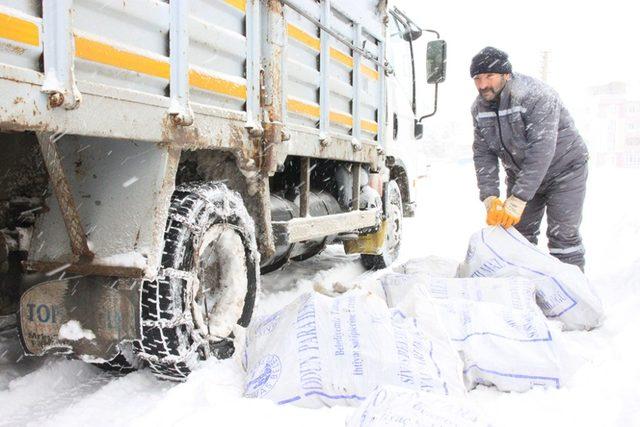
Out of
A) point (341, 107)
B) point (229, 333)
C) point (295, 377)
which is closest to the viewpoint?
point (295, 377)

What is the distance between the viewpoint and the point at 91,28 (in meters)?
1.89

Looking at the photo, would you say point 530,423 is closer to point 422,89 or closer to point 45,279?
point 45,279

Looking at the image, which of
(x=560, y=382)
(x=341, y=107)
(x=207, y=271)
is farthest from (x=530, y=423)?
(x=341, y=107)

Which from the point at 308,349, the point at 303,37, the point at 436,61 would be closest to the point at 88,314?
the point at 308,349

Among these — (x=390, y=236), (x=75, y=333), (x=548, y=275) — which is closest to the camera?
(x=75, y=333)

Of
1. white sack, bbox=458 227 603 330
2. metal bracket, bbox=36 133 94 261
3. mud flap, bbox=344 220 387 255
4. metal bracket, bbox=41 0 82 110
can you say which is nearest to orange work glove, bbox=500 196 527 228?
white sack, bbox=458 227 603 330

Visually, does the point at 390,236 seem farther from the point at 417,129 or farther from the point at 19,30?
the point at 19,30

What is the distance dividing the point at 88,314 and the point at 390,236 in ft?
13.4

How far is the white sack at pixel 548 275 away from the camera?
306cm

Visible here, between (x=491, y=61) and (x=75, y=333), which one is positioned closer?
(x=75, y=333)

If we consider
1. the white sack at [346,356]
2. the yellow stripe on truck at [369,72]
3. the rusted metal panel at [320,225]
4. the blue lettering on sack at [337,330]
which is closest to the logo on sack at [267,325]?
the white sack at [346,356]

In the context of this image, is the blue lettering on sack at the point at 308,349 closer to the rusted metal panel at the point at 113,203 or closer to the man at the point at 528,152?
the rusted metal panel at the point at 113,203

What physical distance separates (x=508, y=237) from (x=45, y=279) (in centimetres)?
256

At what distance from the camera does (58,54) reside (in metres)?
1.72
